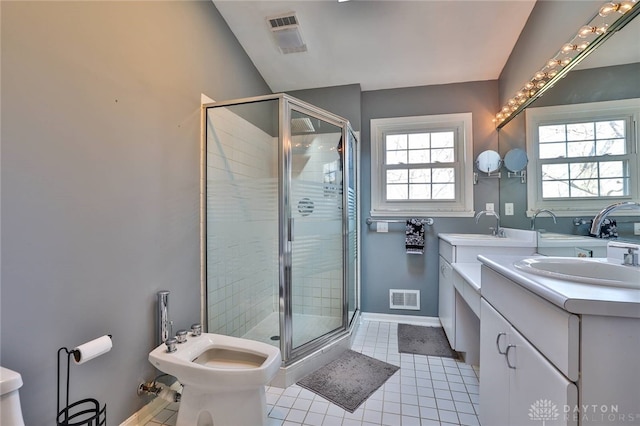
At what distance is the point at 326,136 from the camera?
2295 mm

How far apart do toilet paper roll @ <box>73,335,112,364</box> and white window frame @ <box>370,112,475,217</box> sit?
2274 mm

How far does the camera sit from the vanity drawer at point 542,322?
651 mm

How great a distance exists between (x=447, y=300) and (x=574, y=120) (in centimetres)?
148

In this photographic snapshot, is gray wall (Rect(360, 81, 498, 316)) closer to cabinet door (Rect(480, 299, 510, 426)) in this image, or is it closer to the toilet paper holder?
cabinet door (Rect(480, 299, 510, 426))

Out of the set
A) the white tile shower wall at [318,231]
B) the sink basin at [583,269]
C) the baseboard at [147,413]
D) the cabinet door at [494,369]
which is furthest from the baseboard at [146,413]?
the sink basin at [583,269]

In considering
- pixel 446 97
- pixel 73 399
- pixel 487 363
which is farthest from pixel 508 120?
pixel 73 399

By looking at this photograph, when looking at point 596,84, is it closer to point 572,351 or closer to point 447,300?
point 572,351

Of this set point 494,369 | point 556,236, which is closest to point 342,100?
point 556,236

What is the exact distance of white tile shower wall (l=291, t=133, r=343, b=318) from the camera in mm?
1964

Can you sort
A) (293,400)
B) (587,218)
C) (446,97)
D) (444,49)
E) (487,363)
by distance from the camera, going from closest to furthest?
(487,363) < (587,218) < (293,400) < (444,49) < (446,97)

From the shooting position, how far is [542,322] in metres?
0.77

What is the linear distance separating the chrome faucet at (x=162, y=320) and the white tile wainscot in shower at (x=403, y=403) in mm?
405

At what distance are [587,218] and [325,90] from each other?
2354 mm

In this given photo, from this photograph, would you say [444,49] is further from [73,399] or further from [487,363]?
[73,399]
